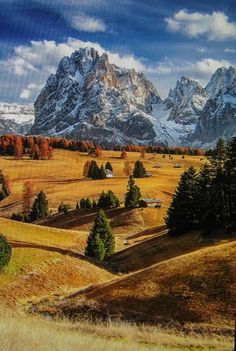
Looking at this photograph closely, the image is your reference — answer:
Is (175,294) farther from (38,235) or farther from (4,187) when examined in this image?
(4,187)

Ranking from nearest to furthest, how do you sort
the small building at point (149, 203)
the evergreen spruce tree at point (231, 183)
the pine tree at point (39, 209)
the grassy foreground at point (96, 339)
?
the grassy foreground at point (96, 339)
the evergreen spruce tree at point (231, 183)
the small building at point (149, 203)
the pine tree at point (39, 209)

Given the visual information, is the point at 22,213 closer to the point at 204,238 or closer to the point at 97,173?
the point at 97,173

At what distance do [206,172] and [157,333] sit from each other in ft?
128

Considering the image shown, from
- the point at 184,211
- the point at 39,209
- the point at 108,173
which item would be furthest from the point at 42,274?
the point at 108,173

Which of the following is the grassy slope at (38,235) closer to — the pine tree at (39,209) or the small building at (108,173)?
the pine tree at (39,209)

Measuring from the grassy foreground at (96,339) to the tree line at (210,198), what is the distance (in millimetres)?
29842

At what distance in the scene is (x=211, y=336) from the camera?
24969 millimetres

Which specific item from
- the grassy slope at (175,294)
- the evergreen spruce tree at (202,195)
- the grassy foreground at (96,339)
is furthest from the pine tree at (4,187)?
the grassy foreground at (96,339)

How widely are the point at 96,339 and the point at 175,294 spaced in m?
14.7

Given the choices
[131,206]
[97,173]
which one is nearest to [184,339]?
[131,206]

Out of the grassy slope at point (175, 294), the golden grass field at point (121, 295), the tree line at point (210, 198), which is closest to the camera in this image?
the golden grass field at point (121, 295)

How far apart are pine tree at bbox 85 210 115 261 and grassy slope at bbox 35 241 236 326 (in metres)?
21.4

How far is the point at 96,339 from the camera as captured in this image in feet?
63.9

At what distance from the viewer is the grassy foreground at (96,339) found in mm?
15484
